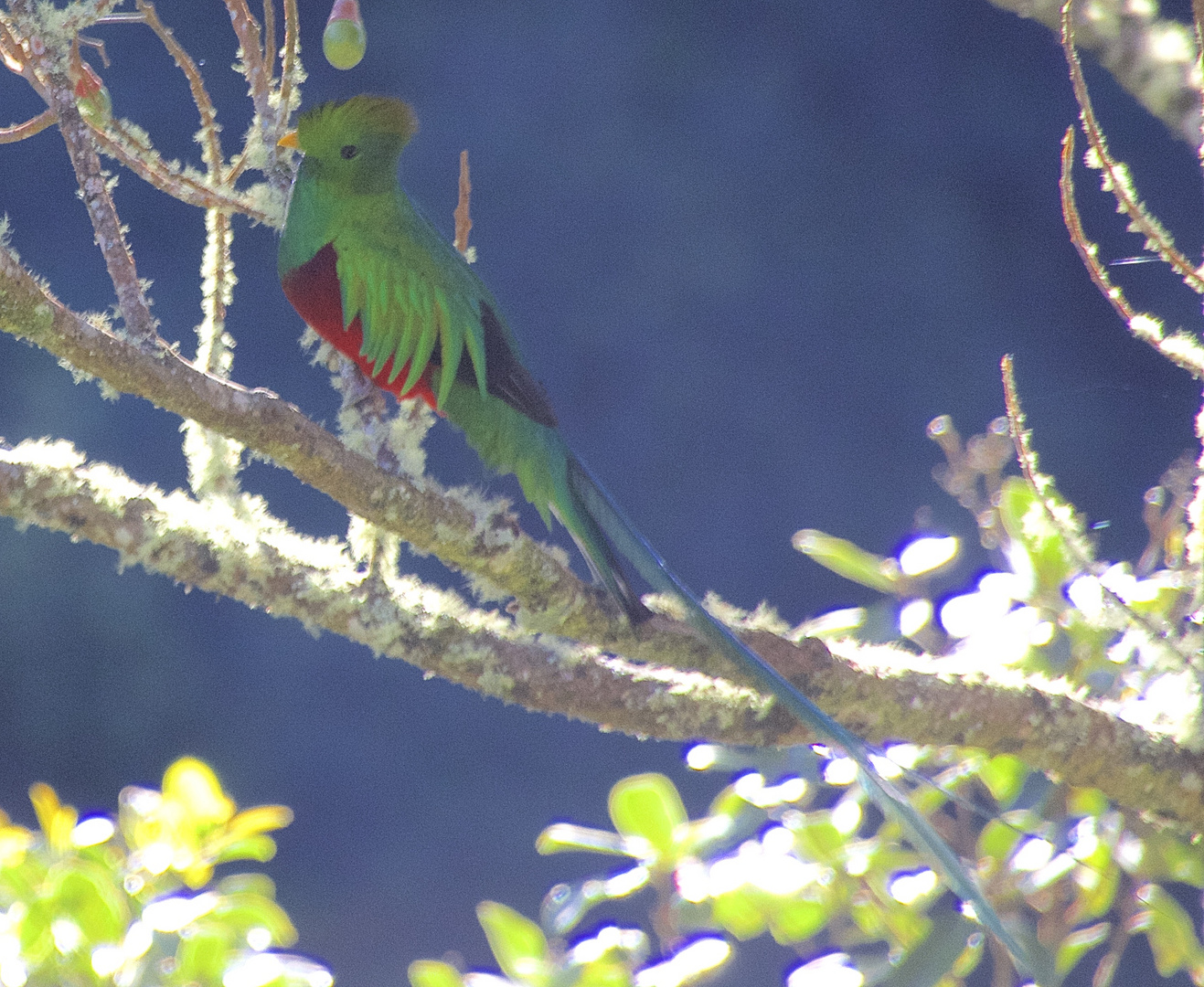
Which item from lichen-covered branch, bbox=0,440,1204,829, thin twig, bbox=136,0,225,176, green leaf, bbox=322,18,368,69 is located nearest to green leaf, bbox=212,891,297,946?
lichen-covered branch, bbox=0,440,1204,829

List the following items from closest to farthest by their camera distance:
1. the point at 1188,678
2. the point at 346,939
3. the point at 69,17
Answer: the point at 69,17 → the point at 1188,678 → the point at 346,939

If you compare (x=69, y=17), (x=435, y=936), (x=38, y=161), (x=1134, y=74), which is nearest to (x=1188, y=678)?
(x=1134, y=74)

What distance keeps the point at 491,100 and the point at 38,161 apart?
3.65 feet

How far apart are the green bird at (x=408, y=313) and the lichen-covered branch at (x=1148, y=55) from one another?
24.6 inches

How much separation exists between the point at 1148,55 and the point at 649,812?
93 cm

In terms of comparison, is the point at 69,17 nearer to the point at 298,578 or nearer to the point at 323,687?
the point at 298,578

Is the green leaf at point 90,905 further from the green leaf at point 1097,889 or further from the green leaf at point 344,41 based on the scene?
the green leaf at point 1097,889

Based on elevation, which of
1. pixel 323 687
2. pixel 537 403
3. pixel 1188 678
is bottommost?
pixel 1188 678

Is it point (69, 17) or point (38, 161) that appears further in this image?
point (38, 161)

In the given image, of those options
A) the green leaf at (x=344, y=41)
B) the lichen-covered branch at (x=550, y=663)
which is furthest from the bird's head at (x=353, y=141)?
the lichen-covered branch at (x=550, y=663)

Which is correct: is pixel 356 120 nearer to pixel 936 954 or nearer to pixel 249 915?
pixel 249 915

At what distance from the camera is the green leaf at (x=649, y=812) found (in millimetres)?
1201

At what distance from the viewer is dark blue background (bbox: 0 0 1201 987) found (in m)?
2.65

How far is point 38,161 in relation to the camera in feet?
8.77
